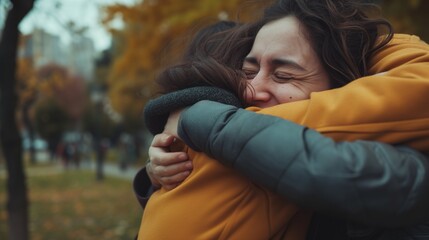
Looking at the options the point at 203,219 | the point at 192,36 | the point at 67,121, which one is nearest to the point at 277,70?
the point at 203,219

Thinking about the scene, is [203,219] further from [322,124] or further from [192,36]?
[192,36]

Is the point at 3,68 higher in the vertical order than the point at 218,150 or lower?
lower

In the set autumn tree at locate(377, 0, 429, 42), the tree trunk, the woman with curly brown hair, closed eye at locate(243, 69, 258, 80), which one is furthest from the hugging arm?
the tree trunk

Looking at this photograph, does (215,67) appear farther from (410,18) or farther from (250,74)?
(410,18)

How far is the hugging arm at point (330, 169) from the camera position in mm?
957

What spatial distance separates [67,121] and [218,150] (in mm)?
39306

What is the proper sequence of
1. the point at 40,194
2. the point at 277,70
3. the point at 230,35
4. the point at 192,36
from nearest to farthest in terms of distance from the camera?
the point at 277,70
the point at 230,35
the point at 192,36
the point at 40,194

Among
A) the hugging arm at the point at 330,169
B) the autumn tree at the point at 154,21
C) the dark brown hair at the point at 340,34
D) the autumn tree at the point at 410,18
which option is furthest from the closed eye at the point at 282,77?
the autumn tree at the point at 410,18

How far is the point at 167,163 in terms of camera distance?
127cm

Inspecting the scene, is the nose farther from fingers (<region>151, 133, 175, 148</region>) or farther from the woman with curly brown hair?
→ fingers (<region>151, 133, 175, 148</region>)

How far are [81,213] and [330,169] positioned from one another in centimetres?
878

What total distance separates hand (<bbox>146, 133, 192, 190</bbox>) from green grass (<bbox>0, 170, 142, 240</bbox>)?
552cm

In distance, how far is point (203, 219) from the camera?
1125mm

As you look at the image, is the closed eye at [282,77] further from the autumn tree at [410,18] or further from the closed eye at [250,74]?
the autumn tree at [410,18]
